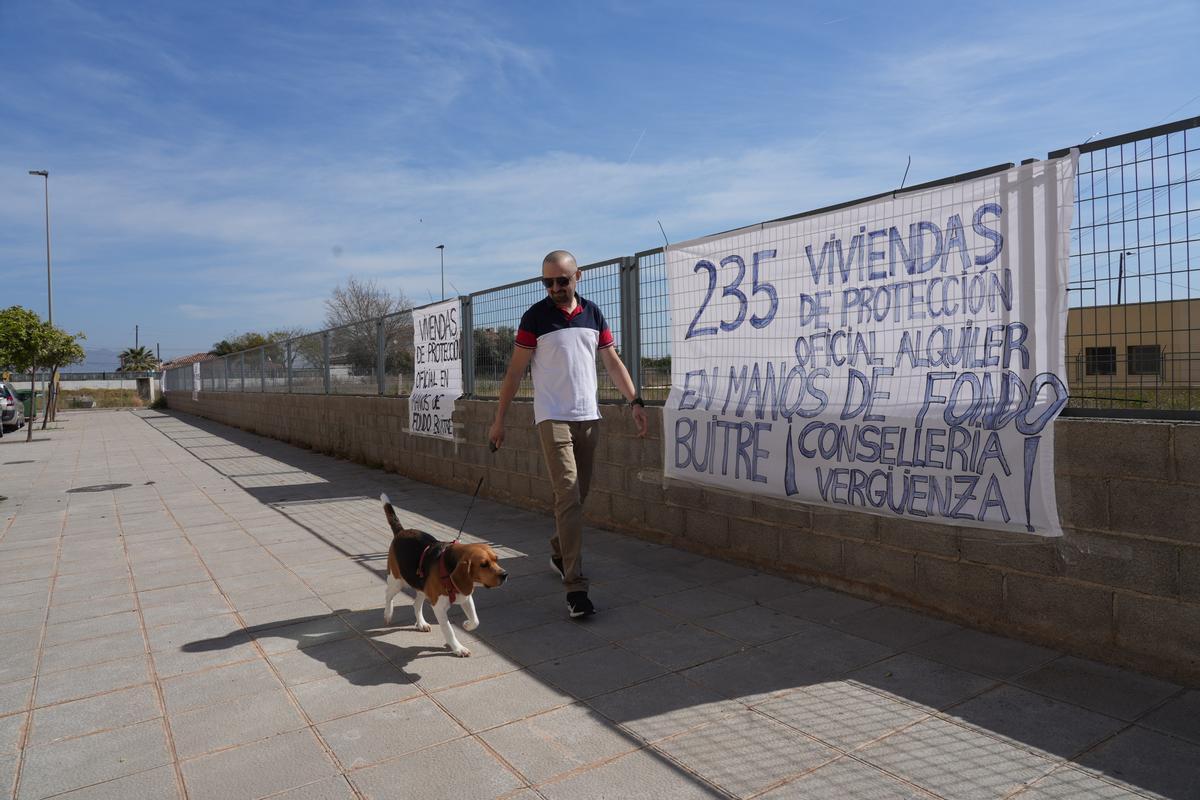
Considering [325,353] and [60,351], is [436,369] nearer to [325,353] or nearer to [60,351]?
[325,353]

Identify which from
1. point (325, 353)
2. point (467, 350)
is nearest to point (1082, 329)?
point (467, 350)

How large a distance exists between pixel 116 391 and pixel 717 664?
231ft

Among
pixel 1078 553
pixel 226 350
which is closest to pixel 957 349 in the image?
pixel 1078 553

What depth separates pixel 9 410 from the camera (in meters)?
23.4

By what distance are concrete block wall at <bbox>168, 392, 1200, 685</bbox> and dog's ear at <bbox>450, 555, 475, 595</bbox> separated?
215 cm

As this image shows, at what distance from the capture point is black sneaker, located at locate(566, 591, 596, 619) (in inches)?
170

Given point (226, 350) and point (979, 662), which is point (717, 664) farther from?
point (226, 350)

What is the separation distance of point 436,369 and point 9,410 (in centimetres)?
2085

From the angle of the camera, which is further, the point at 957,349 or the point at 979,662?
the point at 957,349

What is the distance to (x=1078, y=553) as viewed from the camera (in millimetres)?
3510

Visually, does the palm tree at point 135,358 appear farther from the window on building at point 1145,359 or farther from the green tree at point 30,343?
the window on building at point 1145,359

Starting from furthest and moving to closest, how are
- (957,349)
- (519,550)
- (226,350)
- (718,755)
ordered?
(226,350) < (519,550) < (957,349) < (718,755)

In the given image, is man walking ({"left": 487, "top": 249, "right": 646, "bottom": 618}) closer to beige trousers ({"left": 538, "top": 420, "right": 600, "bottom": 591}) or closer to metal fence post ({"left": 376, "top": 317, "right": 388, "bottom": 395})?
beige trousers ({"left": 538, "top": 420, "right": 600, "bottom": 591})

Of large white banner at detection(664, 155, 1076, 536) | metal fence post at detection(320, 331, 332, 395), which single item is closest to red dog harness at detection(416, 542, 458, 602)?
large white banner at detection(664, 155, 1076, 536)
